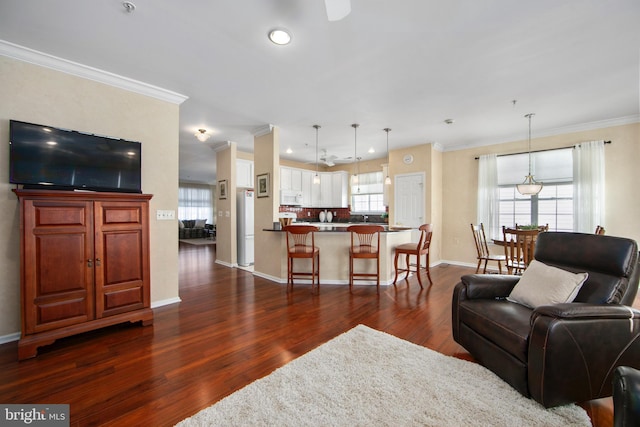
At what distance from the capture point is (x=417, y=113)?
3994 millimetres

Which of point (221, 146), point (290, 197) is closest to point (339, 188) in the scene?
point (290, 197)

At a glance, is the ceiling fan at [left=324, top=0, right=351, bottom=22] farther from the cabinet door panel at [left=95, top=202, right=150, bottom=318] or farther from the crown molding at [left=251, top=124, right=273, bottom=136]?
the crown molding at [left=251, top=124, right=273, bottom=136]

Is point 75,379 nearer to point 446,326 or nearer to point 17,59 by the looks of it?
point 17,59

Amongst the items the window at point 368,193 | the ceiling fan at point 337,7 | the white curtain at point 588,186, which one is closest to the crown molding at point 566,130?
the white curtain at point 588,186

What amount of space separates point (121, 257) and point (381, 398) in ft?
8.91

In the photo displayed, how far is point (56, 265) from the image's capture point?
2273 millimetres

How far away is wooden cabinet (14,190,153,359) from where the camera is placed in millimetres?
2148

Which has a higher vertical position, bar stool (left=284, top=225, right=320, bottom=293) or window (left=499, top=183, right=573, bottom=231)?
window (left=499, top=183, right=573, bottom=231)

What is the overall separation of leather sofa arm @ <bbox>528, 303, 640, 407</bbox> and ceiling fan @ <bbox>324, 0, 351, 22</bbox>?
2.08 m

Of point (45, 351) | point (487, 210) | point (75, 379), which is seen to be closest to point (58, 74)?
point (45, 351)

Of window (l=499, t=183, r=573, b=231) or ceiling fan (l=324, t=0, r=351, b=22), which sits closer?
ceiling fan (l=324, t=0, r=351, b=22)

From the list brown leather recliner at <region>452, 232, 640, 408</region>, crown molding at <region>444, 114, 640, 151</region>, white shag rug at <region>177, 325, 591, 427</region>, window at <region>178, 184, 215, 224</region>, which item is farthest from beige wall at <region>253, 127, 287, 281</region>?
window at <region>178, 184, 215, 224</region>

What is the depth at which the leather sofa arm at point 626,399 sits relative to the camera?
880mm

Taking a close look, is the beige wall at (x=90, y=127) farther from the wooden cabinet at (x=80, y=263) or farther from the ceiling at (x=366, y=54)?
the wooden cabinet at (x=80, y=263)
